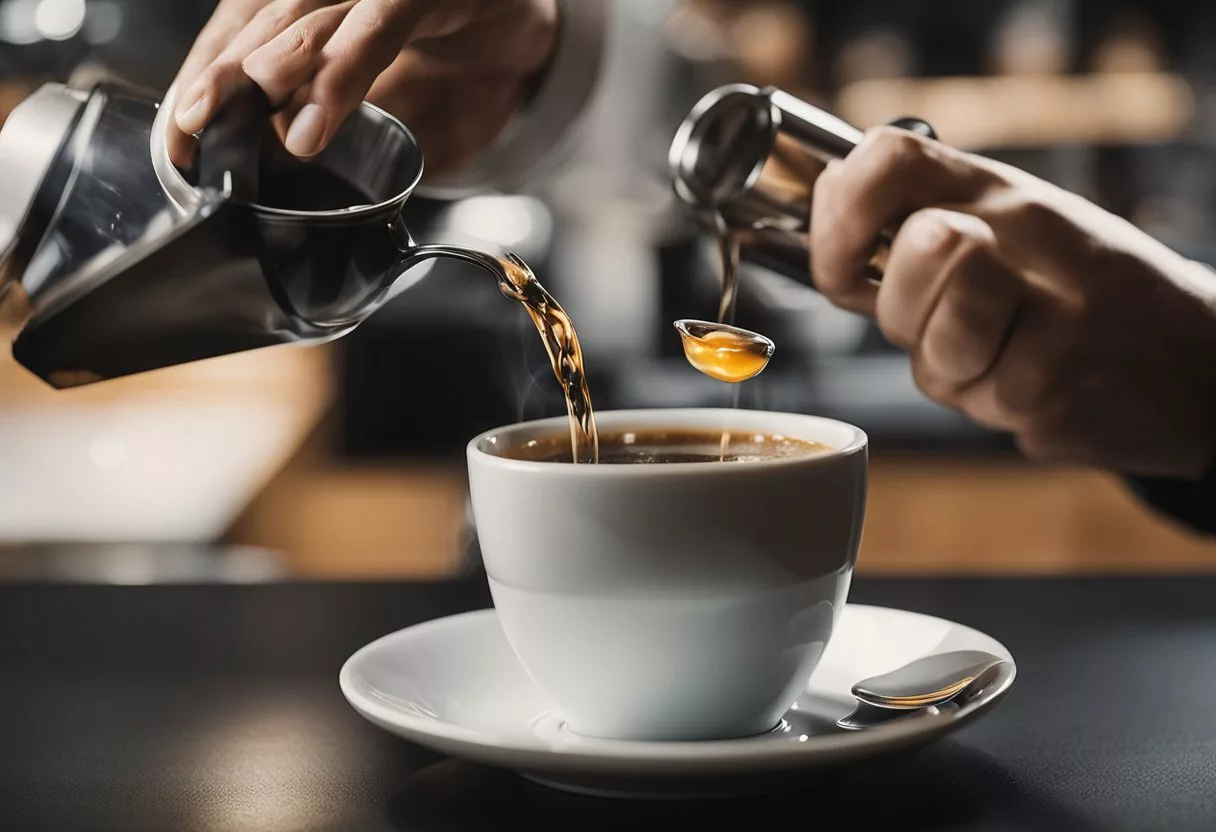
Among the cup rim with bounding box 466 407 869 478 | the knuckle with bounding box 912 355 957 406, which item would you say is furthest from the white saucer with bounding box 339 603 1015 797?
the knuckle with bounding box 912 355 957 406

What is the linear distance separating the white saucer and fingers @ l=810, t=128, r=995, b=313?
25 cm

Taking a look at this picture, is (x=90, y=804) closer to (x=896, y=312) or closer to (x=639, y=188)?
(x=896, y=312)

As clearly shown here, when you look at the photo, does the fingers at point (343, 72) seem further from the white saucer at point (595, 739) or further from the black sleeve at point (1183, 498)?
the black sleeve at point (1183, 498)

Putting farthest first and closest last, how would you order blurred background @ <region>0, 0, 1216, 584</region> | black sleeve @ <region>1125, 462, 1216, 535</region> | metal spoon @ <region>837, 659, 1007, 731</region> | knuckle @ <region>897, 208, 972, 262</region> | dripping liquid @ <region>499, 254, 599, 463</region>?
1. blurred background @ <region>0, 0, 1216, 584</region>
2. black sleeve @ <region>1125, 462, 1216, 535</region>
3. knuckle @ <region>897, 208, 972, 262</region>
4. dripping liquid @ <region>499, 254, 599, 463</region>
5. metal spoon @ <region>837, 659, 1007, 731</region>

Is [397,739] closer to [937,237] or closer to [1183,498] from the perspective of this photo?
[937,237]

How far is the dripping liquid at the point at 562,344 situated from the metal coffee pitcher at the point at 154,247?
0.05 metres

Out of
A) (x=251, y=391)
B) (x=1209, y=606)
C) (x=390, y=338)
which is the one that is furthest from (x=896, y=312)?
(x=251, y=391)

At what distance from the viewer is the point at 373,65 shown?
768mm

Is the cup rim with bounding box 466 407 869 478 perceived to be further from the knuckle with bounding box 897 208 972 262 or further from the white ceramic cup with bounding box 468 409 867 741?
the knuckle with bounding box 897 208 972 262

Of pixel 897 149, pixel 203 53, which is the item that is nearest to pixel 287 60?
pixel 203 53

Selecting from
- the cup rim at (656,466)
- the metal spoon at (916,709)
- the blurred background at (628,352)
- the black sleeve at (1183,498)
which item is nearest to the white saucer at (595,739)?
the metal spoon at (916,709)

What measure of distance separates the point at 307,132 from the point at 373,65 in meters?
0.06

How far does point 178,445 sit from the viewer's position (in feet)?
9.53

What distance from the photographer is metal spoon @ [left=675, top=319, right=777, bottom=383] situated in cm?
77
